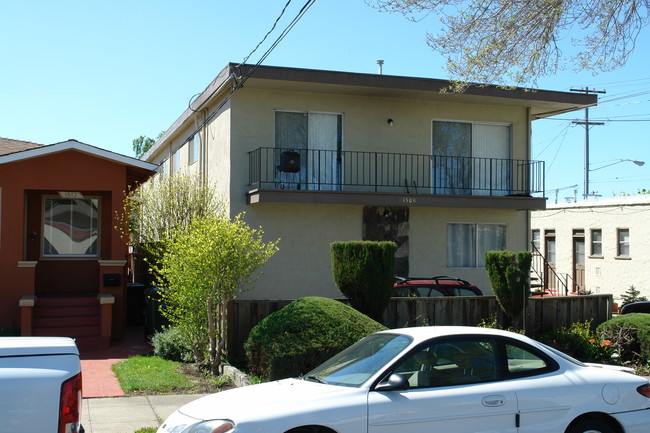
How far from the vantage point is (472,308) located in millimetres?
13102

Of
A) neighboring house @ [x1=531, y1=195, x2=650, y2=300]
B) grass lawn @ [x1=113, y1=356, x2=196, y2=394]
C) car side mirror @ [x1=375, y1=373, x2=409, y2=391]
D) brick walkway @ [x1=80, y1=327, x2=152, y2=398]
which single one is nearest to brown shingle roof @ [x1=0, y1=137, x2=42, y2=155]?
brick walkway @ [x1=80, y1=327, x2=152, y2=398]

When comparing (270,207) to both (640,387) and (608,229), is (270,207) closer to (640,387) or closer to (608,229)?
(640,387)

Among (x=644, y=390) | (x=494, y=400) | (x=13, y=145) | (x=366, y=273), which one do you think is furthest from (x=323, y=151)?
(x=494, y=400)

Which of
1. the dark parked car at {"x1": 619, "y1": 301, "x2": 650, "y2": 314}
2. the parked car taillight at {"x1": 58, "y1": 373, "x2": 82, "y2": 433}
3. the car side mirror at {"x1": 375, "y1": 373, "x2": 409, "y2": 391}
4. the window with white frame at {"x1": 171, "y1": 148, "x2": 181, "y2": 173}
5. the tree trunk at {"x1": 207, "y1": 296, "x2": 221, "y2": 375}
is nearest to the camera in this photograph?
the parked car taillight at {"x1": 58, "y1": 373, "x2": 82, "y2": 433}

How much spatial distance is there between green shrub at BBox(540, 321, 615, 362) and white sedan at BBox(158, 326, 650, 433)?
6248mm

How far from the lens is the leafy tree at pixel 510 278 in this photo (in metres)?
12.7

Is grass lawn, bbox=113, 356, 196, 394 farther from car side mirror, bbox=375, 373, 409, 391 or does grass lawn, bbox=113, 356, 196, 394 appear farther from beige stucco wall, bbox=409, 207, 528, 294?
beige stucco wall, bbox=409, 207, 528, 294

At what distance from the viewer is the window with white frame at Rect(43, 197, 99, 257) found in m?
16.0

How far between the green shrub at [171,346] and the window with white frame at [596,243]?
1937cm

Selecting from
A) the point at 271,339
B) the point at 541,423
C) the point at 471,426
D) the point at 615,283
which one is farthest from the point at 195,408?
the point at 615,283

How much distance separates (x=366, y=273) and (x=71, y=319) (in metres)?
→ 6.27

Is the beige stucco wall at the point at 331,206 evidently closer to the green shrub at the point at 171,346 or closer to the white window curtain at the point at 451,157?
the white window curtain at the point at 451,157

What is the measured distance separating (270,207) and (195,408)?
10.8 metres

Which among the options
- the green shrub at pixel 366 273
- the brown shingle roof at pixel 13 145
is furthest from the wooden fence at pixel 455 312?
the brown shingle roof at pixel 13 145
